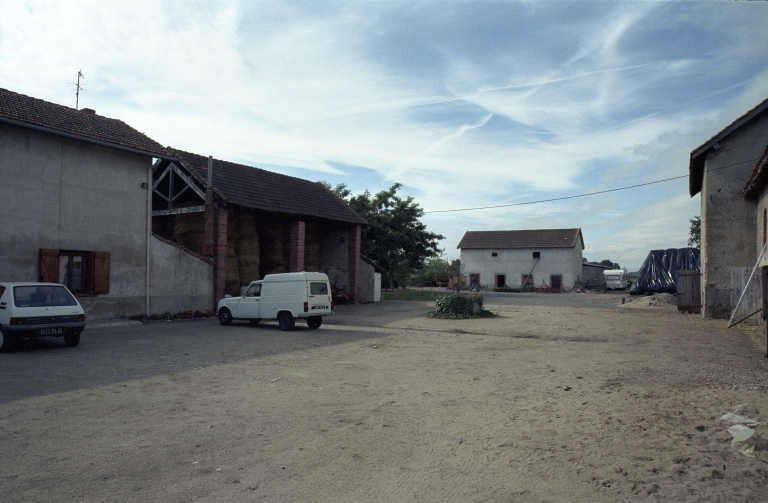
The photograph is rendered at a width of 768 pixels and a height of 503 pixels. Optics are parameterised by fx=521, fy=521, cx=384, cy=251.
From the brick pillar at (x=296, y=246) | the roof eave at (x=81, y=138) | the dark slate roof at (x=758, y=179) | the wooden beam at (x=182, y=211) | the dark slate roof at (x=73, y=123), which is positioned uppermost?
the dark slate roof at (x=73, y=123)

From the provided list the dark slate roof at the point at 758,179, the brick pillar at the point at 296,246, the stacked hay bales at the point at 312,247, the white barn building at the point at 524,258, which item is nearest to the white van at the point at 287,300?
the brick pillar at the point at 296,246

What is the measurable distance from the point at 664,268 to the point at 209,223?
31.6 m

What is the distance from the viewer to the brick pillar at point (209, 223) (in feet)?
72.9

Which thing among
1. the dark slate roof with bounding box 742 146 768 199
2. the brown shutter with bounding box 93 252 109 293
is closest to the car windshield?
the brown shutter with bounding box 93 252 109 293

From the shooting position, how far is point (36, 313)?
11.9m

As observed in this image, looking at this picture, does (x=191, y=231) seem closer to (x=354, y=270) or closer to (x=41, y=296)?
(x=354, y=270)

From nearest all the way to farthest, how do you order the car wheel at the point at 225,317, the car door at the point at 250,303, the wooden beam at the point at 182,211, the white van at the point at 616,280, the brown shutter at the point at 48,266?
the brown shutter at the point at 48,266 → the car door at the point at 250,303 → the car wheel at the point at 225,317 → the wooden beam at the point at 182,211 → the white van at the point at 616,280

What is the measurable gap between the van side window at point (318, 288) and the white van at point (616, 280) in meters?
45.3

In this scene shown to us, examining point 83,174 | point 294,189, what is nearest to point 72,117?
point 83,174

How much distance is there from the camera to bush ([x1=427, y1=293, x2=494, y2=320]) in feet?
73.5

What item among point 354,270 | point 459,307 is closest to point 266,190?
point 354,270

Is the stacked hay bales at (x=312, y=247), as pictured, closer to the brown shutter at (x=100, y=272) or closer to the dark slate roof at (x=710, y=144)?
the brown shutter at (x=100, y=272)

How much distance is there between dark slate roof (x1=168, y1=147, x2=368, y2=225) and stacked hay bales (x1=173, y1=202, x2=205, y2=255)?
1755 millimetres

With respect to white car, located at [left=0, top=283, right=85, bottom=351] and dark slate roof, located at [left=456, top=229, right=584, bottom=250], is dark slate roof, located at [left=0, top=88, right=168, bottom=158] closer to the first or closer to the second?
white car, located at [left=0, top=283, right=85, bottom=351]
